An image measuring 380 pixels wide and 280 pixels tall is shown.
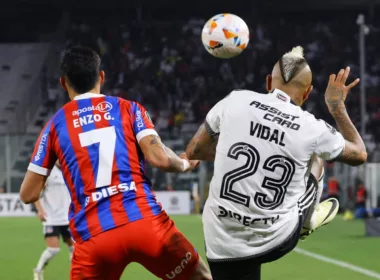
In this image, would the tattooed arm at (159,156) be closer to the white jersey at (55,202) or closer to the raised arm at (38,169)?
the raised arm at (38,169)

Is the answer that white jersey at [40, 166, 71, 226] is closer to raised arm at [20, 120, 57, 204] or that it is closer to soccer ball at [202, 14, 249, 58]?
soccer ball at [202, 14, 249, 58]

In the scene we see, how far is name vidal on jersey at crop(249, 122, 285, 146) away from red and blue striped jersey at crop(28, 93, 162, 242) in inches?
23.5

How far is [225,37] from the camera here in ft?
24.9

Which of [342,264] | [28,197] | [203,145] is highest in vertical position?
[203,145]

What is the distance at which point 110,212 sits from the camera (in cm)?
475

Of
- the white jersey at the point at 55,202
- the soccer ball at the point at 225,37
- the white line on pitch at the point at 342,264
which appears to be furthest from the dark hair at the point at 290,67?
the white jersey at the point at 55,202

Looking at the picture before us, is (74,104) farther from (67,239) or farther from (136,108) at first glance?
(67,239)

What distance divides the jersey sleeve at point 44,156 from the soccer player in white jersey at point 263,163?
2.88 ft

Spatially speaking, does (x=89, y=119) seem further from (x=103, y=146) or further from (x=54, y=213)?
(x=54, y=213)

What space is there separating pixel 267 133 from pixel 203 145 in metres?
0.44

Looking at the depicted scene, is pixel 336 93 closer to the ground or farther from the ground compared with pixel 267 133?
farther from the ground

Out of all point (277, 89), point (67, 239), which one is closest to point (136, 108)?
point (277, 89)

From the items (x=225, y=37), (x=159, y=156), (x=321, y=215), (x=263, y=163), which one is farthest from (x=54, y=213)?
(x=263, y=163)

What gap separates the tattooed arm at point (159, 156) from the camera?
4766 millimetres
